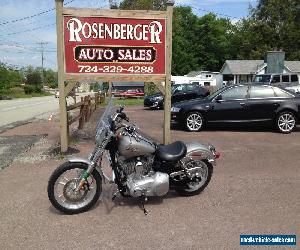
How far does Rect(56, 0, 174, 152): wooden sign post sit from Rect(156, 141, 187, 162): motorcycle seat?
365 centimetres

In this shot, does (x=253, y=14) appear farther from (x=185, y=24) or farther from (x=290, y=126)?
(x=290, y=126)

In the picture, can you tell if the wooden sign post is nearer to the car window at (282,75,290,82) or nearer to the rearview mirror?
the rearview mirror

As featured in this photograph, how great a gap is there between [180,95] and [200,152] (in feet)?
58.2

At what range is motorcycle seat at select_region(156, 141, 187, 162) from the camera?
5.01 m

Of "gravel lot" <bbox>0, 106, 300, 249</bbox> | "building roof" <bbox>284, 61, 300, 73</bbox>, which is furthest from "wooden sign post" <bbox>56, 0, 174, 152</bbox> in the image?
"building roof" <bbox>284, 61, 300, 73</bbox>

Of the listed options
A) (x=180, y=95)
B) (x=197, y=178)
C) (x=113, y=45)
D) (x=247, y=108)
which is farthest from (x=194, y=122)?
(x=180, y=95)

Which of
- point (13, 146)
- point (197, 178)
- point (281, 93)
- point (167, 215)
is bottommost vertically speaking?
point (167, 215)

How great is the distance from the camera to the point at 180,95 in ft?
75.3

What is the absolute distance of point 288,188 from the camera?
5777 mm

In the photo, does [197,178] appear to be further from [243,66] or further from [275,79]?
[243,66]

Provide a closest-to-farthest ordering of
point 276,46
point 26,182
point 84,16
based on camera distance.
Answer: point 26,182 → point 84,16 → point 276,46

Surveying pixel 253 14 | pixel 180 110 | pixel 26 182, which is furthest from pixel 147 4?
pixel 26 182

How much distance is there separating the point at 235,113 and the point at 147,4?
4316 centimetres

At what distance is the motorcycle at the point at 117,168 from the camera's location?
4809mm
